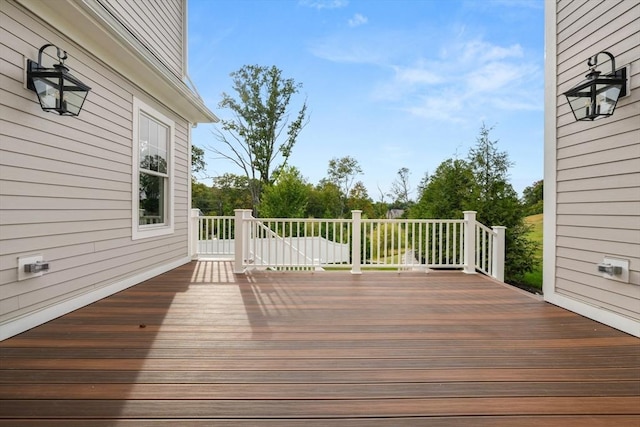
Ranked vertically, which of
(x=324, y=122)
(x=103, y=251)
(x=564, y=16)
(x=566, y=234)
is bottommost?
(x=103, y=251)

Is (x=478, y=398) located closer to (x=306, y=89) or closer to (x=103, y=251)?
(x=103, y=251)

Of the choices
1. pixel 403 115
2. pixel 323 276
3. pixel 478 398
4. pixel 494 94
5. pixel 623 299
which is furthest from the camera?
pixel 403 115

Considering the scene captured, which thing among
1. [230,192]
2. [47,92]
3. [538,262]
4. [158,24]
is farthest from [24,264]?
[230,192]

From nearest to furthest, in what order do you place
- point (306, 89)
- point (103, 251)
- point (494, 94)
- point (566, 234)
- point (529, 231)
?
point (566, 234), point (103, 251), point (529, 231), point (494, 94), point (306, 89)

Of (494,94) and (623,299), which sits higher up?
(494,94)

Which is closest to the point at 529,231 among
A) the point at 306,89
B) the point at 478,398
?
the point at 478,398

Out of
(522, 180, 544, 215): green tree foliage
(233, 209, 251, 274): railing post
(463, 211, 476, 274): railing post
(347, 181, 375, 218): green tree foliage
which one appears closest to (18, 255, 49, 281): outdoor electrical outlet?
(233, 209, 251, 274): railing post

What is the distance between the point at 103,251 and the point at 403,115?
1746 cm

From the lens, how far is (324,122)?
18.3 metres

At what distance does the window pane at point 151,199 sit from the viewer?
4734mm

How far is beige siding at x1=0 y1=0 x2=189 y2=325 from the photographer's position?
2578mm

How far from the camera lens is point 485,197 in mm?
8891

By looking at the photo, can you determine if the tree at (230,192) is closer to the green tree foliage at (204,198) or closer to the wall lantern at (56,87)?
the green tree foliage at (204,198)

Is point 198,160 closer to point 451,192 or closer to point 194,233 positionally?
point 194,233
